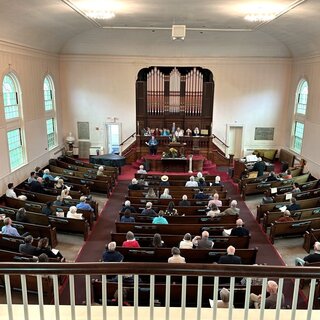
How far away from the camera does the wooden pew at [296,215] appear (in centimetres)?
869

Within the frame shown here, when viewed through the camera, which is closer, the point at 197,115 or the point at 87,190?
the point at 87,190

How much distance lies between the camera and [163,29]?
49.4ft

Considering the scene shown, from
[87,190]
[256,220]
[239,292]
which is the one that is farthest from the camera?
[87,190]

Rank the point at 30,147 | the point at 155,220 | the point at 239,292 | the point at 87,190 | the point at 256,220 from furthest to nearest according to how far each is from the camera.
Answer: the point at 30,147 < the point at 87,190 < the point at 256,220 < the point at 155,220 < the point at 239,292

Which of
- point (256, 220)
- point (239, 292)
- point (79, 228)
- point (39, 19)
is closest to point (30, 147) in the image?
point (39, 19)

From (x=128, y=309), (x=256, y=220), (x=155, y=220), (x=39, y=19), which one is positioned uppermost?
(x=39, y=19)

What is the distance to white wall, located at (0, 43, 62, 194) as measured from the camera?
37.2ft

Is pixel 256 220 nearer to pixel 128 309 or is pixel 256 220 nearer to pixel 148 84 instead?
pixel 128 309

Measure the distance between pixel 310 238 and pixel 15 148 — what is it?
10.7m

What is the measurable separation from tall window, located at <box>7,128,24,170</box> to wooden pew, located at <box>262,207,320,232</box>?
9.23m

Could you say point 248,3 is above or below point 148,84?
above

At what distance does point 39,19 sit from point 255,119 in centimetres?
1197

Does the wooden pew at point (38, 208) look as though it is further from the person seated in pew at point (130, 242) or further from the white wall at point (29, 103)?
the person seated in pew at point (130, 242)

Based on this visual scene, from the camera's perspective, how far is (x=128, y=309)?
312 cm
